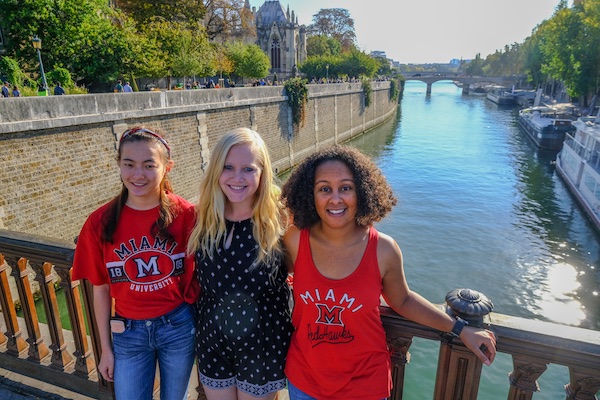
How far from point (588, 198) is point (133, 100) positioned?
15.5 m

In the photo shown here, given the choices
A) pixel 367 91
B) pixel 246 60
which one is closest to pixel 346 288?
pixel 246 60

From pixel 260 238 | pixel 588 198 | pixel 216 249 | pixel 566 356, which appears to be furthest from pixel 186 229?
pixel 588 198

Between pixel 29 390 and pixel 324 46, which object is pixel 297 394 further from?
pixel 324 46

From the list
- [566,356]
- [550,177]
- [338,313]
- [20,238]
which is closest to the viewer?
[566,356]

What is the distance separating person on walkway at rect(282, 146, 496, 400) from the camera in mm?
1608

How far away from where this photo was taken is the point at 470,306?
62.1 inches

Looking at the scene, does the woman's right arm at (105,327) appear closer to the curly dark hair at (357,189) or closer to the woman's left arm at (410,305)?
the curly dark hair at (357,189)

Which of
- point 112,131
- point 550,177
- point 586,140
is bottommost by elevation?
point 550,177

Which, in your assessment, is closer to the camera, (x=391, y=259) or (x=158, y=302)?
(x=391, y=259)

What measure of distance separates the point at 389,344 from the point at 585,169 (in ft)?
57.3

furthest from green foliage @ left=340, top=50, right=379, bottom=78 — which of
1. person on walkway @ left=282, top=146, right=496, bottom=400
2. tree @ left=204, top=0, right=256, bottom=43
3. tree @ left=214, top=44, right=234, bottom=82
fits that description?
person on walkway @ left=282, top=146, right=496, bottom=400

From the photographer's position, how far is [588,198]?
48.3 ft

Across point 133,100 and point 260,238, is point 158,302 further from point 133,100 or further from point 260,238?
point 133,100

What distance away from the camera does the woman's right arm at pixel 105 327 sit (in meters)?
1.98
